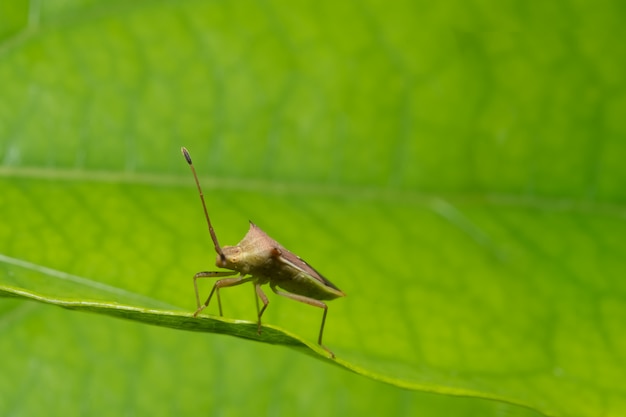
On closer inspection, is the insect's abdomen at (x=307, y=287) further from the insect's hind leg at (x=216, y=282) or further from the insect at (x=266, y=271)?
the insect's hind leg at (x=216, y=282)

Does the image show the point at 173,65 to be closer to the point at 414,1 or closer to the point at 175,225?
the point at 175,225

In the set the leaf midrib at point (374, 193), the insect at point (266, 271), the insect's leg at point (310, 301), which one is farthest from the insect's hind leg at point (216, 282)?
the leaf midrib at point (374, 193)

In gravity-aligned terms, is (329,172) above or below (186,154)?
above

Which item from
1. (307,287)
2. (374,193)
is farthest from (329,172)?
(307,287)

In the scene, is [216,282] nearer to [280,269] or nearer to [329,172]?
[280,269]

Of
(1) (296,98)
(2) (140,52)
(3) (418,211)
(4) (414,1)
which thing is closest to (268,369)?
(3) (418,211)

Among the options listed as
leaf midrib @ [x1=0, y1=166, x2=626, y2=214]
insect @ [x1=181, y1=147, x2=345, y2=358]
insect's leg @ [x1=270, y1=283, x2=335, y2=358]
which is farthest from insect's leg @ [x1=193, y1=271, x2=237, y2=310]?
leaf midrib @ [x1=0, y1=166, x2=626, y2=214]
